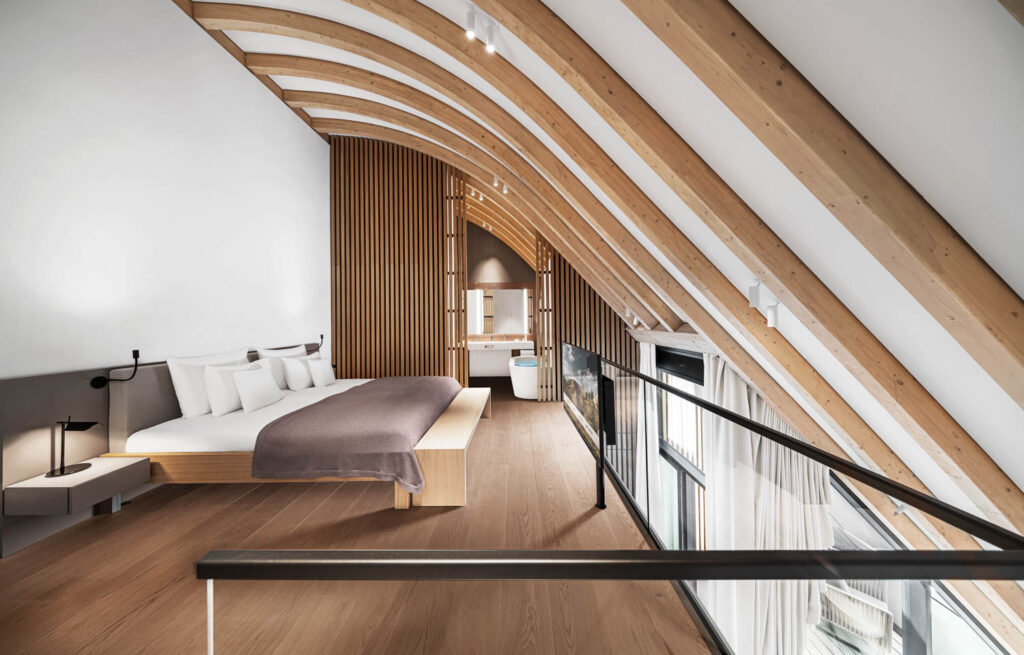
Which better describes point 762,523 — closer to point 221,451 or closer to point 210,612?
point 210,612

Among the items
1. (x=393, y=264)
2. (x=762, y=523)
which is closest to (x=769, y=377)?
(x=762, y=523)

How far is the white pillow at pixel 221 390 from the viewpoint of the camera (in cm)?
314

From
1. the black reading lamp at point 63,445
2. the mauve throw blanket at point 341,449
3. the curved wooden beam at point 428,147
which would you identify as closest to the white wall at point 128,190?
the black reading lamp at point 63,445

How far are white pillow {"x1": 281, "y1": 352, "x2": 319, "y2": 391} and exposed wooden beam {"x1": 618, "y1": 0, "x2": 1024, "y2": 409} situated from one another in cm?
418

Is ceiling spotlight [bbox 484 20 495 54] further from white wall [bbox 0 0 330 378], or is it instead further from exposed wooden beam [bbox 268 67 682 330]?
white wall [bbox 0 0 330 378]

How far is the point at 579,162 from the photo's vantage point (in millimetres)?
2426

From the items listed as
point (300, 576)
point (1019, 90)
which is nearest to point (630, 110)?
point (1019, 90)

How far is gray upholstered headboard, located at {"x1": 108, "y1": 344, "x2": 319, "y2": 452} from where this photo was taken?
9.11 ft

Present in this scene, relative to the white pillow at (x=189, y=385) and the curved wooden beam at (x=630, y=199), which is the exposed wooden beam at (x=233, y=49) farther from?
the white pillow at (x=189, y=385)

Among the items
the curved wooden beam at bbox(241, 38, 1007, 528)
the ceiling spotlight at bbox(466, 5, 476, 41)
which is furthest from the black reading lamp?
the curved wooden beam at bbox(241, 38, 1007, 528)

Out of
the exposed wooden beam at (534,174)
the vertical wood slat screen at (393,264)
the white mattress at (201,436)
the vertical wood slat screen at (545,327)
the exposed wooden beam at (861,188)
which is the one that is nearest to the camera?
the exposed wooden beam at (861,188)

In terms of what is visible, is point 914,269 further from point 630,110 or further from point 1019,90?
point 630,110

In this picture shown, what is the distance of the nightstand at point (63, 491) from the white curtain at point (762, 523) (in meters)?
2.89

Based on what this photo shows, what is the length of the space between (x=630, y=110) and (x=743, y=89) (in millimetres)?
647
